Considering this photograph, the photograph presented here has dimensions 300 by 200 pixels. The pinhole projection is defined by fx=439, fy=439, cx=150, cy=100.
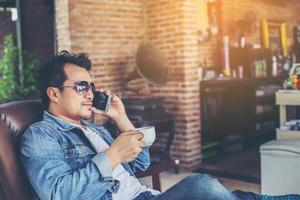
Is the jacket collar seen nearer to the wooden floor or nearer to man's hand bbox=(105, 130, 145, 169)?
man's hand bbox=(105, 130, 145, 169)

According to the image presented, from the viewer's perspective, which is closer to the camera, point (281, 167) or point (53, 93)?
point (53, 93)

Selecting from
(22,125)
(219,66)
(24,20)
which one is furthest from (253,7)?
(22,125)

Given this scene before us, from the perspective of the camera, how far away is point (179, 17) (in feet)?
15.9

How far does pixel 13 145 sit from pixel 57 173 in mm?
350

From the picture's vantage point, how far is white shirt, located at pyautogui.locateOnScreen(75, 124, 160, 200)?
2.04 m

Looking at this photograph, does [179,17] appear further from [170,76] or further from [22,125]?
[22,125]

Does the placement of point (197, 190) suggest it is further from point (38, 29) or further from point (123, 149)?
point (38, 29)

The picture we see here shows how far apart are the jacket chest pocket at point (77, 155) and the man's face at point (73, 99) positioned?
166 millimetres

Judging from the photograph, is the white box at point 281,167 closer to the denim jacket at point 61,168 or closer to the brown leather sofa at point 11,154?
the denim jacket at point 61,168

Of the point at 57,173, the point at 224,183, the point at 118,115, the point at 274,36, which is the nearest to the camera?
the point at 57,173

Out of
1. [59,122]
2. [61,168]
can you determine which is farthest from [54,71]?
[61,168]

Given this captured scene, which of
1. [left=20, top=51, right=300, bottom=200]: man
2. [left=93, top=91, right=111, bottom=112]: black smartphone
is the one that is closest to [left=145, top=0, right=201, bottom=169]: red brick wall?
[left=20, top=51, right=300, bottom=200]: man

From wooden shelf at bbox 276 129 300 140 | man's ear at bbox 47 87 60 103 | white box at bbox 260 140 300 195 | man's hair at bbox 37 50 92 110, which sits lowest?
white box at bbox 260 140 300 195

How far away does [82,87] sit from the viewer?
209 cm
